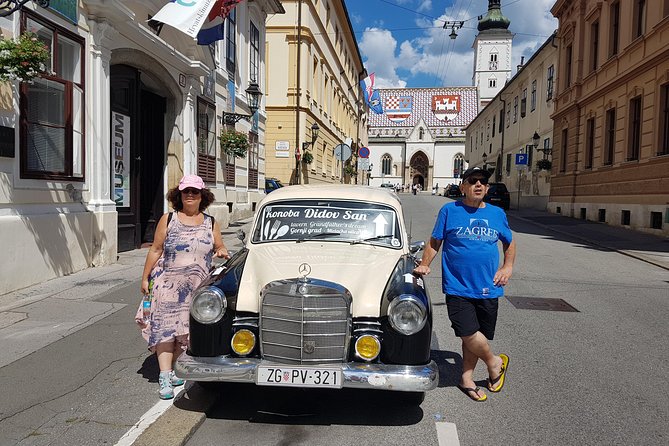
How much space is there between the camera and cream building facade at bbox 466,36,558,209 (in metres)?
28.5

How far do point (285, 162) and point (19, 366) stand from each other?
72.6 ft

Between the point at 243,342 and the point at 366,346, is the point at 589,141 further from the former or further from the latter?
the point at 243,342

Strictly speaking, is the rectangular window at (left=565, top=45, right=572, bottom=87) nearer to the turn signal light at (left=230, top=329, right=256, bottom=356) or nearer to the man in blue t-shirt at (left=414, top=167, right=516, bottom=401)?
the man in blue t-shirt at (left=414, top=167, right=516, bottom=401)

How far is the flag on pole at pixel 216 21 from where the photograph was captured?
10.0m

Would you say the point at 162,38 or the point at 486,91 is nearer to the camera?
the point at 162,38

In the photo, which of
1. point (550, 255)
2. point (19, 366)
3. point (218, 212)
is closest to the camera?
point (19, 366)

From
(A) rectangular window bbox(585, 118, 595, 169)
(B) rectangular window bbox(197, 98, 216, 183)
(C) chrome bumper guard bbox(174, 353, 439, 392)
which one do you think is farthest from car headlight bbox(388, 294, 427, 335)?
(A) rectangular window bbox(585, 118, 595, 169)

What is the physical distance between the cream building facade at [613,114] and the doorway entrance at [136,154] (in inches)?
575

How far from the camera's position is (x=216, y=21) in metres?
10.6

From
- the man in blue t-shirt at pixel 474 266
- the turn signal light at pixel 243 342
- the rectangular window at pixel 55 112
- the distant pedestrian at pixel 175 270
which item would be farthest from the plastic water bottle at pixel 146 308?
the rectangular window at pixel 55 112

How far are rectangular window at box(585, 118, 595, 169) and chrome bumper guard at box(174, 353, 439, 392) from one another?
70.7 feet

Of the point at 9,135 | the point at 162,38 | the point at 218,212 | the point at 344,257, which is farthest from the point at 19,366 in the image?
the point at 218,212

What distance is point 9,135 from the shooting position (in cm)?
670

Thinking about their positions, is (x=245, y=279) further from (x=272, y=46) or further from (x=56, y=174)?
(x=272, y=46)
